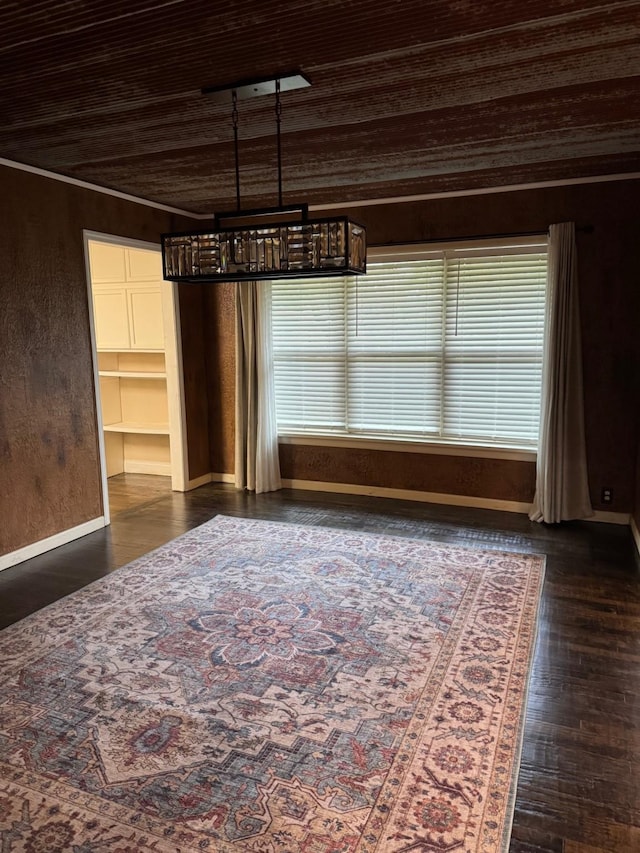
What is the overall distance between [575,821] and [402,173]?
13.0ft

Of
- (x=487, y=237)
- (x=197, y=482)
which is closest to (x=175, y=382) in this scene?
(x=197, y=482)

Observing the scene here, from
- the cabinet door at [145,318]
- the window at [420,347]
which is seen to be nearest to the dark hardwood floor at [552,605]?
the window at [420,347]

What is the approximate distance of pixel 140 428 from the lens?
6.51 metres

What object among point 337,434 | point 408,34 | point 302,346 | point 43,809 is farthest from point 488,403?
point 43,809

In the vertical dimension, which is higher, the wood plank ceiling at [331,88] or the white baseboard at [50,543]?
the wood plank ceiling at [331,88]

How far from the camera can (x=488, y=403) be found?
5133 millimetres

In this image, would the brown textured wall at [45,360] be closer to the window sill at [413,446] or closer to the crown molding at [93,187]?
the crown molding at [93,187]

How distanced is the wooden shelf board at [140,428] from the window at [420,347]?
1348mm

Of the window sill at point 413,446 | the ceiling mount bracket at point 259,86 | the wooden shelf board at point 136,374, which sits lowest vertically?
the window sill at point 413,446

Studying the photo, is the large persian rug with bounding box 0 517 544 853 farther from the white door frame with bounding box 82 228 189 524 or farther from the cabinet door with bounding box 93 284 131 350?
the cabinet door with bounding box 93 284 131 350

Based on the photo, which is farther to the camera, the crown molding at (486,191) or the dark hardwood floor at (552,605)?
the crown molding at (486,191)

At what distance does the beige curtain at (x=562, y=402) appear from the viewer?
4535 millimetres

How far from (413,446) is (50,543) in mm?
3120

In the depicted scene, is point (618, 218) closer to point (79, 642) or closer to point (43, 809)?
point (79, 642)
